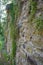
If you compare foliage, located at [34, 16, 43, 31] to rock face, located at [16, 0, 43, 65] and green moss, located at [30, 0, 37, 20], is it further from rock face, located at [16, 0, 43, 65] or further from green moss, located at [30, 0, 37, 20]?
green moss, located at [30, 0, 37, 20]

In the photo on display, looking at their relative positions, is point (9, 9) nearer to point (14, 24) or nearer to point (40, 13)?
point (14, 24)

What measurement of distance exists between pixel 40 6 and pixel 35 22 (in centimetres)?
43

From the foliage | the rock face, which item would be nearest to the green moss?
the rock face

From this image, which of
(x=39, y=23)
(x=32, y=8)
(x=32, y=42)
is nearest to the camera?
(x=39, y=23)

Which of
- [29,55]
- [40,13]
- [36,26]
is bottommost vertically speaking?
[29,55]

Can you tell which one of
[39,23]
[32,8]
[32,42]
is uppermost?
[32,8]

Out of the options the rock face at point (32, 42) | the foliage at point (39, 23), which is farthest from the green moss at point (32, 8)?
the foliage at point (39, 23)

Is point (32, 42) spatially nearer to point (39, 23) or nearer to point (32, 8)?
point (39, 23)

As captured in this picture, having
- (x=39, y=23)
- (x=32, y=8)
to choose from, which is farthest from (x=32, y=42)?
(x=32, y=8)

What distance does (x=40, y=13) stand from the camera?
4.44m

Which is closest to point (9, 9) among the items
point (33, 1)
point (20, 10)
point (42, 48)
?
point (20, 10)

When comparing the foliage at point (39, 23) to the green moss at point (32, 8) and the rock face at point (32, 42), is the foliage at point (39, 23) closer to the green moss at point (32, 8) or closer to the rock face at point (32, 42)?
the rock face at point (32, 42)

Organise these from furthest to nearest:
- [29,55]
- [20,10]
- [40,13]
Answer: [20,10] → [29,55] → [40,13]

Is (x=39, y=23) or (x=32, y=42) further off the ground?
(x=39, y=23)
